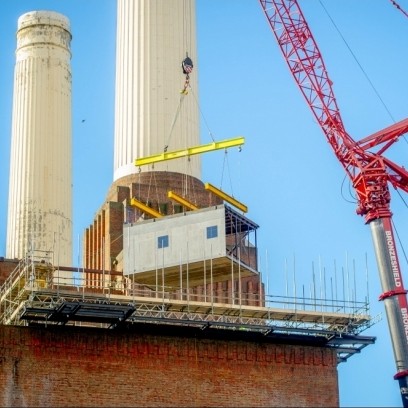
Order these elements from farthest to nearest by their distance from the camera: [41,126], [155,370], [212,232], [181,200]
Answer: [41,126], [181,200], [212,232], [155,370]

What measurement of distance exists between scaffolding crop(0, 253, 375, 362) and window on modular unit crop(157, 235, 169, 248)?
4.41 m

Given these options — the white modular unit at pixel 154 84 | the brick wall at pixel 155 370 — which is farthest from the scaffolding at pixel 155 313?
the white modular unit at pixel 154 84

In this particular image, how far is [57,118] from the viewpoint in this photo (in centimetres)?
11588

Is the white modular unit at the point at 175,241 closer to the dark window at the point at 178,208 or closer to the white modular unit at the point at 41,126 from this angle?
the dark window at the point at 178,208

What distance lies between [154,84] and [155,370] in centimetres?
3257

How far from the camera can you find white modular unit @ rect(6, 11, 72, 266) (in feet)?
371

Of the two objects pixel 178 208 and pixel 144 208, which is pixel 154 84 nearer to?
pixel 178 208

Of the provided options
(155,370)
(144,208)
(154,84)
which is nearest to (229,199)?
(144,208)

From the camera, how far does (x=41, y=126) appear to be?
378 ft

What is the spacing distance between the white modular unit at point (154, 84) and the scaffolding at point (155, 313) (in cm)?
2003

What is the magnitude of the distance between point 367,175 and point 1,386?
38601 mm

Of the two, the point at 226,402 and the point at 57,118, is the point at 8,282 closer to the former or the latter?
the point at 226,402

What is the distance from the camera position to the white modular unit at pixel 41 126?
371ft

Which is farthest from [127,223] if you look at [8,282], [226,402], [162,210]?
[226,402]
